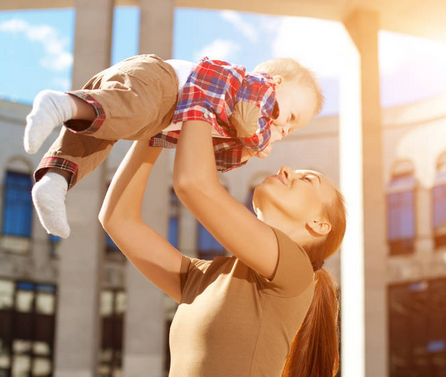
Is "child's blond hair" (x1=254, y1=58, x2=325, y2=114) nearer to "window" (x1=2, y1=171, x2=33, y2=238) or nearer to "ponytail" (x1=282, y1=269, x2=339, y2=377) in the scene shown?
"ponytail" (x1=282, y1=269, x2=339, y2=377)

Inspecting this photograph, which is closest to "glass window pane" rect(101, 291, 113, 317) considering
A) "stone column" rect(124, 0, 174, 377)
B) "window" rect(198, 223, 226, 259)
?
"window" rect(198, 223, 226, 259)

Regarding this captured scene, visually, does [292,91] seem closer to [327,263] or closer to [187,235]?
[327,263]

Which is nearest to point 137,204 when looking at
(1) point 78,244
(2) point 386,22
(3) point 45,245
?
(1) point 78,244

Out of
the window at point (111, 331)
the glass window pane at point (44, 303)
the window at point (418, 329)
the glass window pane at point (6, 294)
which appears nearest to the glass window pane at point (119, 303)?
the window at point (111, 331)

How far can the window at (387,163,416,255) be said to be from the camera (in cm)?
2128

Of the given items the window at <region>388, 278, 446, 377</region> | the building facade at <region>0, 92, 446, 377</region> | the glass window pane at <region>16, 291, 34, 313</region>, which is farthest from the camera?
the window at <region>388, 278, 446, 377</region>

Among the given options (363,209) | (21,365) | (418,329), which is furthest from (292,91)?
(418,329)

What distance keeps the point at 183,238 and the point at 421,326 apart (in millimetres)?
8305

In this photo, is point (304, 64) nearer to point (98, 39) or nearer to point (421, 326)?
point (98, 39)

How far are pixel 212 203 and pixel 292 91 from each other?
3.53ft

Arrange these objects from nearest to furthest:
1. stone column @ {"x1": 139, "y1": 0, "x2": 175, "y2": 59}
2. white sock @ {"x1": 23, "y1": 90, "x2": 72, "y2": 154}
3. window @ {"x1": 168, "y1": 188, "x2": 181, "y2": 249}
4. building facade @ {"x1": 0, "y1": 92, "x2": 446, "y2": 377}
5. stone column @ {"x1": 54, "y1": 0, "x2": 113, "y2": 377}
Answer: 1. white sock @ {"x1": 23, "y1": 90, "x2": 72, "y2": 154}
2. stone column @ {"x1": 54, "y1": 0, "x2": 113, "y2": 377}
3. stone column @ {"x1": 139, "y1": 0, "x2": 175, "y2": 59}
4. building facade @ {"x1": 0, "y1": 92, "x2": 446, "y2": 377}
5. window @ {"x1": 168, "y1": 188, "x2": 181, "y2": 249}

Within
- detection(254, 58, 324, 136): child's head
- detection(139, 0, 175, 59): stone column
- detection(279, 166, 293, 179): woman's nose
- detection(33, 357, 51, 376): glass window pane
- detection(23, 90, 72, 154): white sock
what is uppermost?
detection(139, 0, 175, 59): stone column

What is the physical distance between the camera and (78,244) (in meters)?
8.41

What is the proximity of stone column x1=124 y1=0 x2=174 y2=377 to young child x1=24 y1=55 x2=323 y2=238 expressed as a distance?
5.97 m
